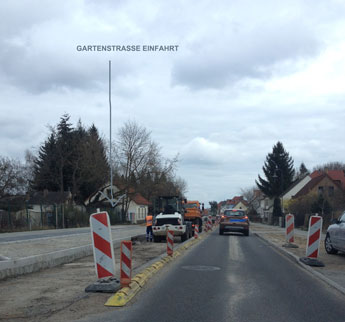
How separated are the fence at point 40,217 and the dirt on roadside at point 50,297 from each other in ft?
67.1

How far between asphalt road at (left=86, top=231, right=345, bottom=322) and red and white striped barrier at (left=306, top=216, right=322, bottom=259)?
28.9 inches

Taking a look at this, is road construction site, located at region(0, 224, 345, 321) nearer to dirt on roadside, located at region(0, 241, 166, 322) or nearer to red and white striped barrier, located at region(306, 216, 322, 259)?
dirt on roadside, located at region(0, 241, 166, 322)

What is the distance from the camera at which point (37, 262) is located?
1066 centimetres

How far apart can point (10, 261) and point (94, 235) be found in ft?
9.12

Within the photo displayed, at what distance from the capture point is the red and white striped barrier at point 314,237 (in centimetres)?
1210

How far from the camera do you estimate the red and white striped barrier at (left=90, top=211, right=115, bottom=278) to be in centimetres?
786

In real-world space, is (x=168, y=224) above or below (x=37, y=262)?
above

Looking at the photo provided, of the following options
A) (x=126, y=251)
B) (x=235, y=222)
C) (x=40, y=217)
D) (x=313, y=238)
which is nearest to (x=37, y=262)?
(x=126, y=251)

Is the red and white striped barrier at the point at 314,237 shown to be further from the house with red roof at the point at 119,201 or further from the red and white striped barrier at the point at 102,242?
the house with red roof at the point at 119,201

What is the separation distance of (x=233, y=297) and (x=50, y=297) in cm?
313

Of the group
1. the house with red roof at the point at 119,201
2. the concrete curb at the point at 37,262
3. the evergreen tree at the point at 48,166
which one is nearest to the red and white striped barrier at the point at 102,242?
the concrete curb at the point at 37,262

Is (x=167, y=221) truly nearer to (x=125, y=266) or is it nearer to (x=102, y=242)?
(x=125, y=266)

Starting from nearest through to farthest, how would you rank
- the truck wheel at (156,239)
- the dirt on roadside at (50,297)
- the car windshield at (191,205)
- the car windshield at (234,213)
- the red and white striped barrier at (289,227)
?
the dirt on roadside at (50,297) → the red and white striped barrier at (289,227) → the truck wheel at (156,239) → the car windshield at (234,213) → the car windshield at (191,205)

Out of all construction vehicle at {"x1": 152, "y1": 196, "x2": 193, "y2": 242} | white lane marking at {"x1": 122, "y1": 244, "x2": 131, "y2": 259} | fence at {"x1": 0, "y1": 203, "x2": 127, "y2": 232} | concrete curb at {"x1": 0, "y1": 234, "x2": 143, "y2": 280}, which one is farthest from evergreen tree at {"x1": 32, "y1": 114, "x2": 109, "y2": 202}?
white lane marking at {"x1": 122, "y1": 244, "x2": 131, "y2": 259}
